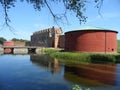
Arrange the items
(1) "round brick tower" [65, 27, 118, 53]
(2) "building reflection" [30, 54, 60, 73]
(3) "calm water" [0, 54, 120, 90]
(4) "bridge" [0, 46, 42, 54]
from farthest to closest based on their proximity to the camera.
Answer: (4) "bridge" [0, 46, 42, 54] → (1) "round brick tower" [65, 27, 118, 53] → (2) "building reflection" [30, 54, 60, 73] → (3) "calm water" [0, 54, 120, 90]

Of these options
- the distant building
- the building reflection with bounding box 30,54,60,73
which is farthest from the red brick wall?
the distant building

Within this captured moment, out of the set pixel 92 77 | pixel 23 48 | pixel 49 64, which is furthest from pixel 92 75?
pixel 23 48

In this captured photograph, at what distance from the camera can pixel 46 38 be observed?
8500 centimetres

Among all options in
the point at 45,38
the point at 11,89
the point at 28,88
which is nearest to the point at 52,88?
the point at 28,88

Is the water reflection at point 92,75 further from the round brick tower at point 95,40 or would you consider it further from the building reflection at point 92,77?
the round brick tower at point 95,40

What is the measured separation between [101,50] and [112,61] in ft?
41.8

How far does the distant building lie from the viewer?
75.9m

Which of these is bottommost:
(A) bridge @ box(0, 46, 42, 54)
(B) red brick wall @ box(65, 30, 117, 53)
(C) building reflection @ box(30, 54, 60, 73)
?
→ (C) building reflection @ box(30, 54, 60, 73)

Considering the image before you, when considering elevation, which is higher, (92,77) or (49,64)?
(49,64)

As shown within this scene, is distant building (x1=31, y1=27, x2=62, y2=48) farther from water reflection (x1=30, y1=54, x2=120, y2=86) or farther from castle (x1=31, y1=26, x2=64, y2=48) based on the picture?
water reflection (x1=30, y1=54, x2=120, y2=86)

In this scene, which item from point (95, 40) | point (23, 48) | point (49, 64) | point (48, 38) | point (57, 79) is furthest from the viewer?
point (23, 48)

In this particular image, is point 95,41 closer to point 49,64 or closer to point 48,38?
point 49,64

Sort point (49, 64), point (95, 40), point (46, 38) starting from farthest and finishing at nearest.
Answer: point (46, 38)
point (95, 40)
point (49, 64)

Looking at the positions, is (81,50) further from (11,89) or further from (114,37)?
(11,89)
